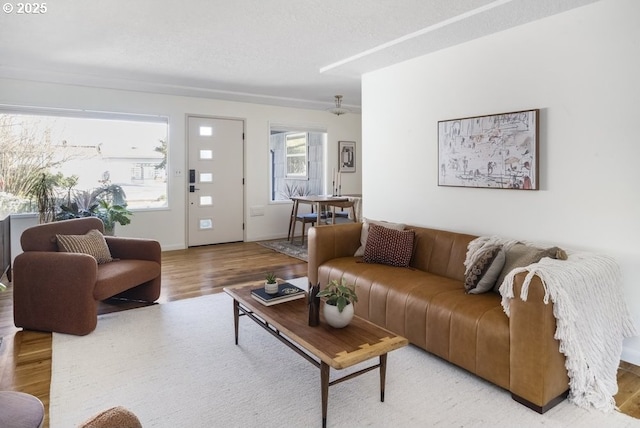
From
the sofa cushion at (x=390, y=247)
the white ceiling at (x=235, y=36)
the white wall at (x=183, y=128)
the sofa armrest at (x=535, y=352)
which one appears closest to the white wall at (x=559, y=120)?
the white ceiling at (x=235, y=36)

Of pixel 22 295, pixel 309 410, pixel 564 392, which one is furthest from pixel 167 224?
pixel 564 392

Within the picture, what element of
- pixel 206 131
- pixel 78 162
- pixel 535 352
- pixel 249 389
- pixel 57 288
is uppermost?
pixel 206 131

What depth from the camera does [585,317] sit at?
7.04ft

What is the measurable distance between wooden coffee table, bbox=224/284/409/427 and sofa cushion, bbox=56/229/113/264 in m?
1.76

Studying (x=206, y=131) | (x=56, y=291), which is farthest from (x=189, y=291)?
(x=206, y=131)

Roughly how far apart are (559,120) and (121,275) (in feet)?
11.6

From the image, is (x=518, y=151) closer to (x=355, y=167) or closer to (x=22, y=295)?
(x=22, y=295)

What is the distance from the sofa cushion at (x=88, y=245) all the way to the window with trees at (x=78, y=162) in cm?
155

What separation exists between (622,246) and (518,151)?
0.95 meters

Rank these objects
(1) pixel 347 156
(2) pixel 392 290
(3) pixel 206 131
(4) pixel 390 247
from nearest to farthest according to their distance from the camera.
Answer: (2) pixel 392 290 → (4) pixel 390 247 → (3) pixel 206 131 → (1) pixel 347 156

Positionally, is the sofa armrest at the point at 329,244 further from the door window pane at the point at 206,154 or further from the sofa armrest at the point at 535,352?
the door window pane at the point at 206,154

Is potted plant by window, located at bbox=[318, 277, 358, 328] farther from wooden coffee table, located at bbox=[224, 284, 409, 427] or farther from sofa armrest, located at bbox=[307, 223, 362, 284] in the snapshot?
sofa armrest, located at bbox=[307, 223, 362, 284]

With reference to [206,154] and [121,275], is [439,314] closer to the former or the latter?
[121,275]

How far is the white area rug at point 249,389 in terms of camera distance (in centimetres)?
200
